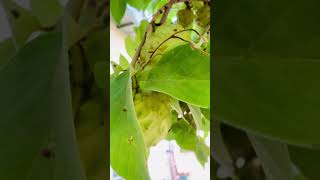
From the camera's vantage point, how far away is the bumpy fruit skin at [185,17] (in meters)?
0.32

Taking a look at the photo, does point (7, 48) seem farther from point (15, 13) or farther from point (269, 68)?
point (269, 68)

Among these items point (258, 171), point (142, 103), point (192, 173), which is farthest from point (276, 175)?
point (192, 173)

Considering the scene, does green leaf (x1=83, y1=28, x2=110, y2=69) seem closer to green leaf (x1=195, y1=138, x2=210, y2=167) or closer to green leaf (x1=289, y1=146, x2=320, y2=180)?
green leaf (x1=289, y1=146, x2=320, y2=180)

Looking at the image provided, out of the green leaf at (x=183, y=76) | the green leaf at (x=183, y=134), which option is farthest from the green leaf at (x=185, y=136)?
the green leaf at (x=183, y=76)

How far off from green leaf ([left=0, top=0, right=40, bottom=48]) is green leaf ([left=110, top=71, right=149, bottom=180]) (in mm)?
56

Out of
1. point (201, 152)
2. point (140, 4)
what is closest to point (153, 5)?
point (140, 4)

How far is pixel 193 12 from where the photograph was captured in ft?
1.04

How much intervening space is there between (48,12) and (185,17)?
0.14 metres

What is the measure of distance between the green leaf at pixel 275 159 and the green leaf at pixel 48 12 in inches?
4.1

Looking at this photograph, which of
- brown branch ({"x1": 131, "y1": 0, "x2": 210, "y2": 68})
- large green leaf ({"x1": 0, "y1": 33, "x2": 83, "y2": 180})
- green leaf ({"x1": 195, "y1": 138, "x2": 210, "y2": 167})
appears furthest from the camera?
green leaf ({"x1": 195, "y1": 138, "x2": 210, "y2": 167})

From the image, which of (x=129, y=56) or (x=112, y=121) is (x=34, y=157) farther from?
(x=129, y=56)

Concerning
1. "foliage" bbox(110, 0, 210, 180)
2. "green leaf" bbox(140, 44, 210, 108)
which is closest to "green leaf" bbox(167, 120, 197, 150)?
"foliage" bbox(110, 0, 210, 180)

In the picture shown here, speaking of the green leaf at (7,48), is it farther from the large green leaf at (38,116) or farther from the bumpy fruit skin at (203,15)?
the bumpy fruit skin at (203,15)

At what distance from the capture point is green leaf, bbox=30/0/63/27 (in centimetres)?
20
